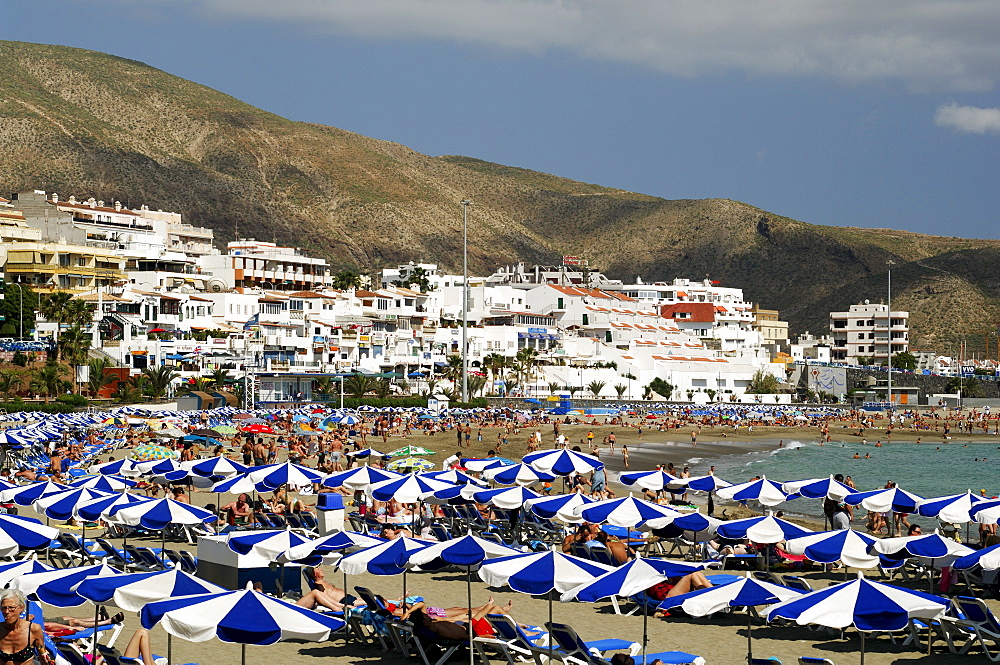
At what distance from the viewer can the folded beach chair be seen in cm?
1247

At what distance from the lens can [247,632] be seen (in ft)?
33.9

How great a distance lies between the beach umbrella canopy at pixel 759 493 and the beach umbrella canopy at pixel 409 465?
29.9 ft

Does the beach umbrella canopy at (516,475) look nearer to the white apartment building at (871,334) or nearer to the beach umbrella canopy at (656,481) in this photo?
the beach umbrella canopy at (656,481)

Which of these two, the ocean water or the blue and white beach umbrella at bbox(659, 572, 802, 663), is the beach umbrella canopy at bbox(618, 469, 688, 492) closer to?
the ocean water

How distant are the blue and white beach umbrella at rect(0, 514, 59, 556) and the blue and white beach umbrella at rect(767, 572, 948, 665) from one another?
358 inches

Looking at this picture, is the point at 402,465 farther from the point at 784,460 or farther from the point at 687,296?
the point at 687,296

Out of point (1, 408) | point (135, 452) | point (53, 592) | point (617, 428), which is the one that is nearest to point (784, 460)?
point (617, 428)

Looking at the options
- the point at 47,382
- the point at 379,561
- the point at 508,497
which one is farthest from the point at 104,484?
the point at 47,382

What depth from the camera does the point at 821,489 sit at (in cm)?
2295

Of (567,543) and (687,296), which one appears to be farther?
(687,296)

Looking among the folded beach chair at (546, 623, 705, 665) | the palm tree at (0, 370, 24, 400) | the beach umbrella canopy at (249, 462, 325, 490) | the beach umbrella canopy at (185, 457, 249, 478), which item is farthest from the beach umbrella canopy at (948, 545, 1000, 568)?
the palm tree at (0, 370, 24, 400)

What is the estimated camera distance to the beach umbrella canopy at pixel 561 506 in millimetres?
19688

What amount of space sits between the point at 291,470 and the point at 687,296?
11309 cm

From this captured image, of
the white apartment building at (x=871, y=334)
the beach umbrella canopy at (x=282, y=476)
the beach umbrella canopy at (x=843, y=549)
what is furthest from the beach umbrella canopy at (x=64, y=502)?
the white apartment building at (x=871, y=334)
